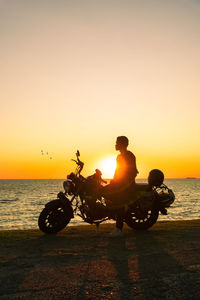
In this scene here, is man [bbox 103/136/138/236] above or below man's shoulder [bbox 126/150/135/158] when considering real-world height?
below

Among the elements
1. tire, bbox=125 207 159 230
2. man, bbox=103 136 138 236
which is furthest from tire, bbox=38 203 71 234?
tire, bbox=125 207 159 230

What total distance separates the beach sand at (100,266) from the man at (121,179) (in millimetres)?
781

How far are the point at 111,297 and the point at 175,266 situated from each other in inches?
56.7

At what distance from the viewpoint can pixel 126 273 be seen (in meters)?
3.86

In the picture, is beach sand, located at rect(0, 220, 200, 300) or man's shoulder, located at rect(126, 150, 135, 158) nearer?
beach sand, located at rect(0, 220, 200, 300)

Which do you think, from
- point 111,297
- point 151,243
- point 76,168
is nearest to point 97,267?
point 111,297

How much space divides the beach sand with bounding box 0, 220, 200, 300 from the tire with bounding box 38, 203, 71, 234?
275mm

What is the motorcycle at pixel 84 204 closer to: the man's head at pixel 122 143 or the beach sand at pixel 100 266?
the beach sand at pixel 100 266

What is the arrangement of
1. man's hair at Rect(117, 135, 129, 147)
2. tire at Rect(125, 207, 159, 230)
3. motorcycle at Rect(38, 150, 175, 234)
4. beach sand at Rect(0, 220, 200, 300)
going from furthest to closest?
tire at Rect(125, 207, 159, 230) → man's hair at Rect(117, 135, 129, 147) → motorcycle at Rect(38, 150, 175, 234) → beach sand at Rect(0, 220, 200, 300)

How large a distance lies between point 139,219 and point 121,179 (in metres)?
1.31

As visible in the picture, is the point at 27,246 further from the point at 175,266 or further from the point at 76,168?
the point at 175,266

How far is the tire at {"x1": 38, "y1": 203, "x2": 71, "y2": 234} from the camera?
6.87 metres

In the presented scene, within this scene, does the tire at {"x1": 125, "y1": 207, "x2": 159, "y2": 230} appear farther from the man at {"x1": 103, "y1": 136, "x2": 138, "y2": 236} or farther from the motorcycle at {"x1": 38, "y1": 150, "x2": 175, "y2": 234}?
the man at {"x1": 103, "y1": 136, "x2": 138, "y2": 236}

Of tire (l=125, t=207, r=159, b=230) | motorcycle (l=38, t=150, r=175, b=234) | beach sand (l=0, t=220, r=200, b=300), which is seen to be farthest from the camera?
tire (l=125, t=207, r=159, b=230)
